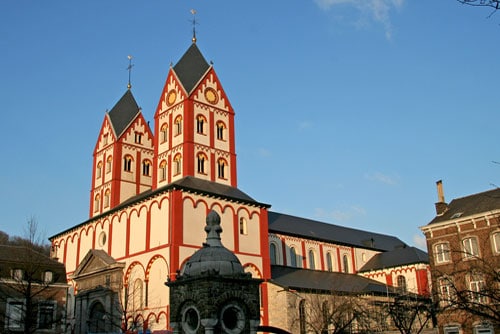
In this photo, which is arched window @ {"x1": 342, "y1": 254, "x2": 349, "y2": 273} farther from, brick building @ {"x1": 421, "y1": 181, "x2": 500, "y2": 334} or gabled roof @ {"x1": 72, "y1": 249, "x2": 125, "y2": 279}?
gabled roof @ {"x1": 72, "y1": 249, "x2": 125, "y2": 279}

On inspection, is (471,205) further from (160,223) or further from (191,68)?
(191,68)

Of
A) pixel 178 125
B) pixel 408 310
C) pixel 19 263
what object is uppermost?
pixel 178 125

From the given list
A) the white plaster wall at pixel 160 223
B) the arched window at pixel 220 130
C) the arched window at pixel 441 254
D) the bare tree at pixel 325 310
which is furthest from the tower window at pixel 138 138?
the arched window at pixel 441 254

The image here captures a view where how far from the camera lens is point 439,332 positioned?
3506 cm

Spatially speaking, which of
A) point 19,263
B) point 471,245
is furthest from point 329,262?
point 19,263

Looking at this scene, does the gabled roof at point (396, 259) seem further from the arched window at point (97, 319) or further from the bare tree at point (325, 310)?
the arched window at point (97, 319)

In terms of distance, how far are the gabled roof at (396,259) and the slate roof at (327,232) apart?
2058mm

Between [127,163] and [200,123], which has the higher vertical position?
[200,123]

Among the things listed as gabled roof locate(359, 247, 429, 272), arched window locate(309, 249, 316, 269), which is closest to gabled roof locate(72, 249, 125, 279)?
arched window locate(309, 249, 316, 269)

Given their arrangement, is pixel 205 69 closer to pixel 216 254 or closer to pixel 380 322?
pixel 380 322

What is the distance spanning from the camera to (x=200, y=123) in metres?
44.5

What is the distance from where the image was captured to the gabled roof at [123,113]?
5088 centimetres

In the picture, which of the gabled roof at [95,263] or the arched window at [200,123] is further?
the arched window at [200,123]

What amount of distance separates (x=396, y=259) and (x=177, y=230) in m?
28.9
